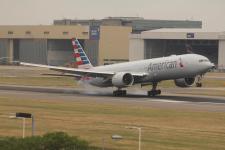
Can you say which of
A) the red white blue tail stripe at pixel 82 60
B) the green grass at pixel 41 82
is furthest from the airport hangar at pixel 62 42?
the red white blue tail stripe at pixel 82 60

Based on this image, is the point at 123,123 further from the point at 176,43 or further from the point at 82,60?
the point at 176,43

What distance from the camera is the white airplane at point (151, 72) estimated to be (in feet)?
218

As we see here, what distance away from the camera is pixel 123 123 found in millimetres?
42188

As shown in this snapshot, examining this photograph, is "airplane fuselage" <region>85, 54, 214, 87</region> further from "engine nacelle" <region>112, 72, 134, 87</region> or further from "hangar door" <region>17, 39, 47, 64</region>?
"hangar door" <region>17, 39, 47, 64</region>

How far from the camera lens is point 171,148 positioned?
32.5m

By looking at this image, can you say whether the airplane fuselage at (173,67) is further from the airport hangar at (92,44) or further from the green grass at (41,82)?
the airport hangar at (92,44)

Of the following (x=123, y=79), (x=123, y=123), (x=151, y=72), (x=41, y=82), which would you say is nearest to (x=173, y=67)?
(x=151, y=72)

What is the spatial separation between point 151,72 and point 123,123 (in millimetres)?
26469

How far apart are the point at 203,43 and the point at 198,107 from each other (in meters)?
108

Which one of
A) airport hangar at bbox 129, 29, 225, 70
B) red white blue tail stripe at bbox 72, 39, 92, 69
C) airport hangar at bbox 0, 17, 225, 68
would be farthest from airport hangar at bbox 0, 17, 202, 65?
red white blue tail stripe at bbox 72, 39, 92, 69

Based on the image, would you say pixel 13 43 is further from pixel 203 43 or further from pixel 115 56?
pixel 203 43

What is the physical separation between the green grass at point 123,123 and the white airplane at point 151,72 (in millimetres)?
10009

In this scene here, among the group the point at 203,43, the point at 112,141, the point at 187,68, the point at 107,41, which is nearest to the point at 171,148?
the point at 112,141

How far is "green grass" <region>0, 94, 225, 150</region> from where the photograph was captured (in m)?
34.3
